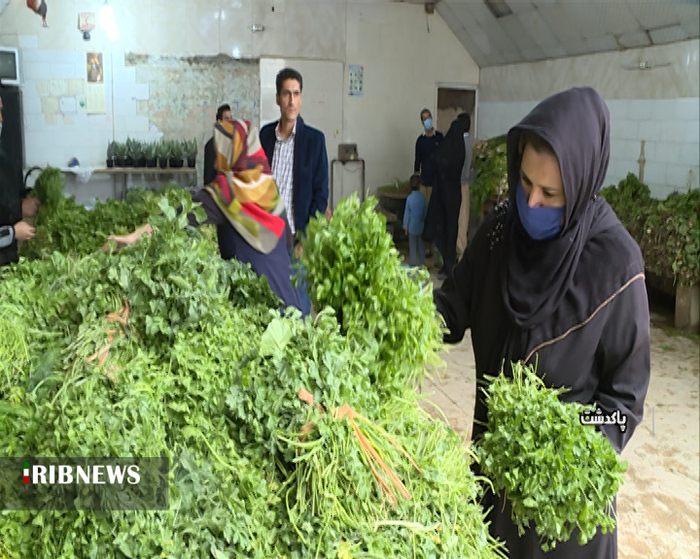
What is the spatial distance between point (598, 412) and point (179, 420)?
78cm

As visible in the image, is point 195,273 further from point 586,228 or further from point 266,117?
point 586,228

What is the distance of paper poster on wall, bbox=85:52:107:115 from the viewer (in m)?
1.41

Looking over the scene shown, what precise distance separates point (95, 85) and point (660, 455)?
2921mm

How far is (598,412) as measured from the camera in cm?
125

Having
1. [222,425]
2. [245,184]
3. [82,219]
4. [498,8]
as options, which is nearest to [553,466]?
[222,425]

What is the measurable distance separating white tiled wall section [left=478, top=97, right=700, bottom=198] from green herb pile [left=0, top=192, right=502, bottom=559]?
2322mm

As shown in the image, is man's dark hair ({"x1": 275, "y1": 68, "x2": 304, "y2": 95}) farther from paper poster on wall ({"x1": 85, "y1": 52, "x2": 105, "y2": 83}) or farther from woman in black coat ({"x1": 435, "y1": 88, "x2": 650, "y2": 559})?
woman in black coat ({"x1": 435, "y1": 88, "x2": 650, "y2": 559})

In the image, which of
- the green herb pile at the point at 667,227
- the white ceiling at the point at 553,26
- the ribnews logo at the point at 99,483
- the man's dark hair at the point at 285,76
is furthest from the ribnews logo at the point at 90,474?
the green herb pile at the point at 667,227

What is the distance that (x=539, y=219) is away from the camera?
125 cm

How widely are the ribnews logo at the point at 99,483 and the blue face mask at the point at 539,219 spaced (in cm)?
79

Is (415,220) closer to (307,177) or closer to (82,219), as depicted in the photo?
(307,177)

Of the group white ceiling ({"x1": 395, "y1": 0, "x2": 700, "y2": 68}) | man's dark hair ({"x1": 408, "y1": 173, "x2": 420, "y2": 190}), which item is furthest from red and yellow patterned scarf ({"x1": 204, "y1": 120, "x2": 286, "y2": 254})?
white ceiling ({"x1": 395, "y1": 0, "x2": 700, "y2": 68})

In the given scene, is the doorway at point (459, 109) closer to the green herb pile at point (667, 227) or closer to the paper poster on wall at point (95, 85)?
the paper poster on wall at point (95, 85)

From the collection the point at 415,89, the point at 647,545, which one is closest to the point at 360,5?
the point at 415,89
